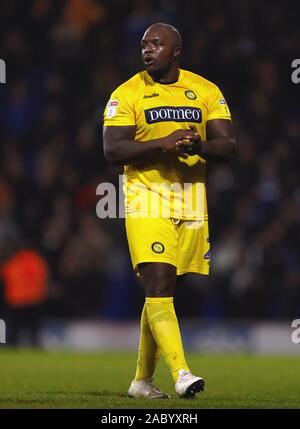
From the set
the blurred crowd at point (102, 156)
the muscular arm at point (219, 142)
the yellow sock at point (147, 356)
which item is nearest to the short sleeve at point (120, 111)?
the muscular arm at point (219, 142)

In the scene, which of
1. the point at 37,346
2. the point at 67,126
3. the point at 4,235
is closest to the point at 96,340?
the point at 37,346

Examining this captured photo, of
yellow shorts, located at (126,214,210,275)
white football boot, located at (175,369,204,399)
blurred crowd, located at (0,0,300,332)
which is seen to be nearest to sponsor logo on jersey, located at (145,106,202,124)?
yellow shorts, located at (126,214,210,275)

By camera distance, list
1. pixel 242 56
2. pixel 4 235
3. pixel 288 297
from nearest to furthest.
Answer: pixel 288 297, pixel 4 235, pixel 242 56

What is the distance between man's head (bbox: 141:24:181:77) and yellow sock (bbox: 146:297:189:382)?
152 centimetres

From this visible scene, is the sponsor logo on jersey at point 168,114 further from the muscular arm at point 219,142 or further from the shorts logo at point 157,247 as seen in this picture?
the shorts logo at point 157,247

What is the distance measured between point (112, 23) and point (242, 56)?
2.21 meters

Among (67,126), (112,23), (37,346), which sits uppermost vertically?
(112,23)

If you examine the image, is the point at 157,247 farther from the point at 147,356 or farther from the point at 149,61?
the point at 149,61

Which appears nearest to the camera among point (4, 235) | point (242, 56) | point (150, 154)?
point (150, 154)

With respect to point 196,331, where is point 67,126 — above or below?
above

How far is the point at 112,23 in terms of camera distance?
1728 cm

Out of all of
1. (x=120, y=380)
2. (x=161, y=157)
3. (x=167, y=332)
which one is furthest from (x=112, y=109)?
(x=120, y=380)

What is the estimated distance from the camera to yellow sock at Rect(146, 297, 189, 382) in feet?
22.2
